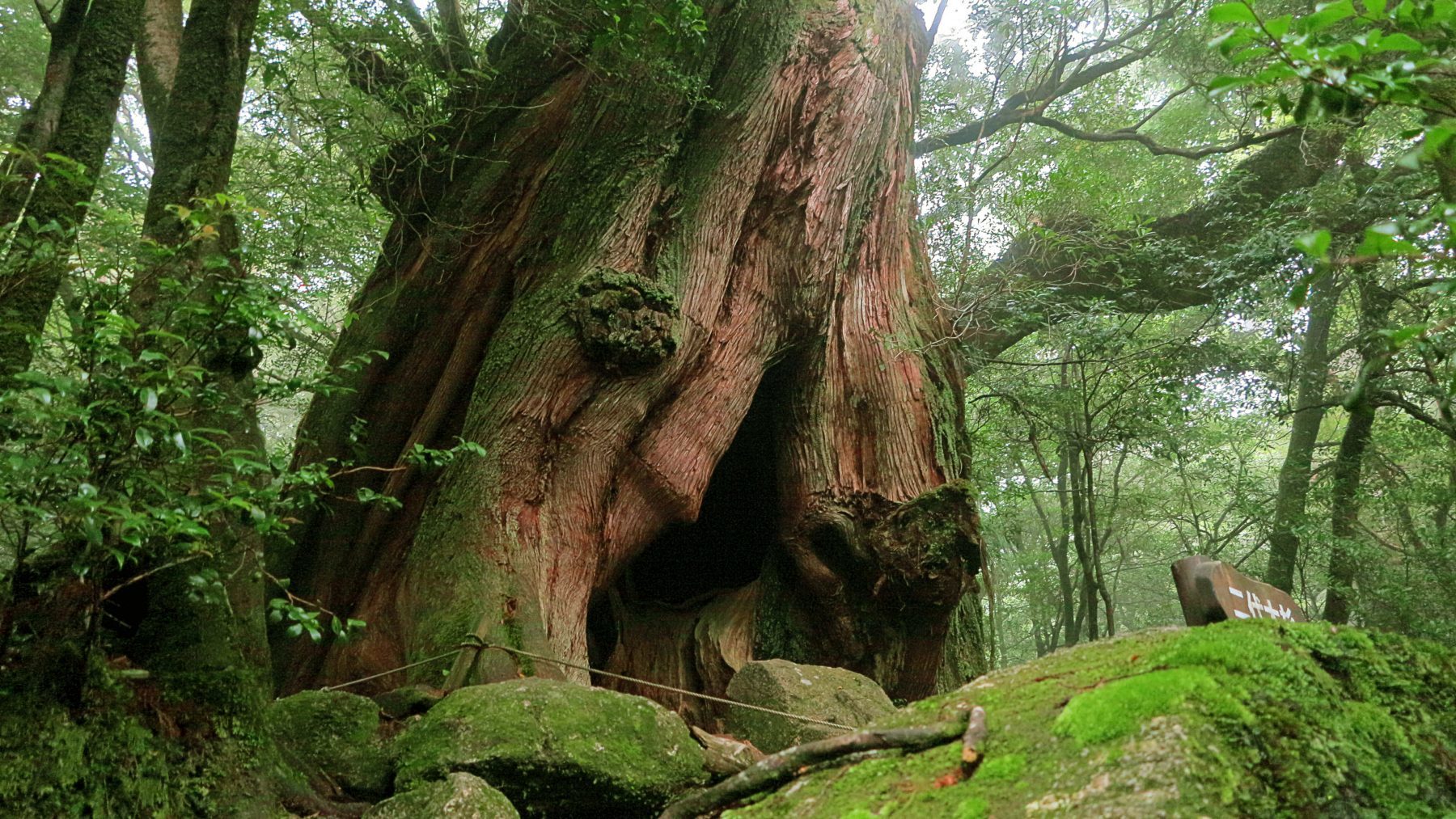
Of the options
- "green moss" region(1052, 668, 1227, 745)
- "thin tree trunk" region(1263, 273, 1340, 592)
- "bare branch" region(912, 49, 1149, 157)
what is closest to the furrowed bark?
"green moss" region(1052, 668, 1227, 745)

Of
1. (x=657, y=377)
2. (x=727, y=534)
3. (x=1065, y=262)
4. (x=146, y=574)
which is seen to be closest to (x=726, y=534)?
(x=727, y=534)

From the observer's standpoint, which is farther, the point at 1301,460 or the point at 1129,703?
the point at 1301,460

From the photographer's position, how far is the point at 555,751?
2.52 meters

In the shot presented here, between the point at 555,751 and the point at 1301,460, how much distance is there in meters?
10.5

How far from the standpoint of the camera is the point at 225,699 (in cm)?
237

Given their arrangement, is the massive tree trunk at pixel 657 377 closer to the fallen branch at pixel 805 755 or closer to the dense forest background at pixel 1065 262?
the dense forest background at pixel 1065 262

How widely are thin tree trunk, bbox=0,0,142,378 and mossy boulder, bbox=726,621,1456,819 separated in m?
2.04

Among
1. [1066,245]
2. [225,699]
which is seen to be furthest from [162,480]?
[1066,245]

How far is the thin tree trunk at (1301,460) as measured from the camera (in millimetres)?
9320

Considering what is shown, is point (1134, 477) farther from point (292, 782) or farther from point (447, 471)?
point (292, 782)

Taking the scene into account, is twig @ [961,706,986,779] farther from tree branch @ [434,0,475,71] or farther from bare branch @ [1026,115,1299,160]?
bare branch @ [1026,115,1299,160]

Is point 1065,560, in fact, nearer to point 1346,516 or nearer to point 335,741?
point 1346,516

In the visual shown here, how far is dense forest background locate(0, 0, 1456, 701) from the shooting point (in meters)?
1.80

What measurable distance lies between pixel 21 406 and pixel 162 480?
0.31 metres
